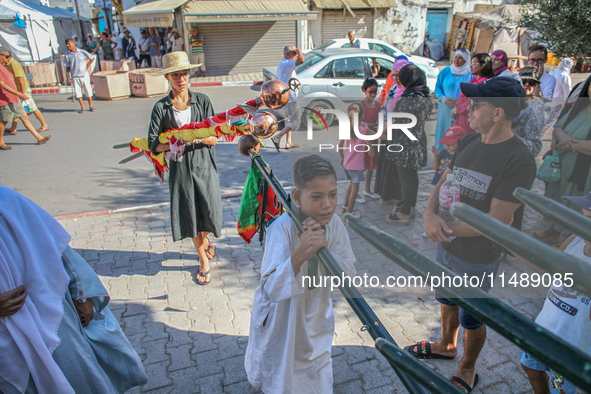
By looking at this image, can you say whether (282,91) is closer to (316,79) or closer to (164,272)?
(164,272)

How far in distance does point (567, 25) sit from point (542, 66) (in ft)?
13.0

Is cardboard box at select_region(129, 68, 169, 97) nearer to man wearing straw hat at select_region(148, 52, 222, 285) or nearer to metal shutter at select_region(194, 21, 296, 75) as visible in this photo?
metal shutter at select_region(194, 21, 296, 75)

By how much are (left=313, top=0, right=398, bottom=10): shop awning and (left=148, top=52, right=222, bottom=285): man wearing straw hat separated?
16860mm

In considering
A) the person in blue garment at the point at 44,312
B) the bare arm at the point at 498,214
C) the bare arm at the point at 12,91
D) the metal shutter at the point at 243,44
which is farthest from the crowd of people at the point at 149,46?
the bare arm at the point at 498,214

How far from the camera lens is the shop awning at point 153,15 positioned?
16.4 m

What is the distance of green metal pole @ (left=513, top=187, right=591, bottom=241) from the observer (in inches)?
27.3

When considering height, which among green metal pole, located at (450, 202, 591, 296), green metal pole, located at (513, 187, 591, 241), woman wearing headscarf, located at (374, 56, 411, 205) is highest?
green metal pole, located at (450, 202, 591, 296)

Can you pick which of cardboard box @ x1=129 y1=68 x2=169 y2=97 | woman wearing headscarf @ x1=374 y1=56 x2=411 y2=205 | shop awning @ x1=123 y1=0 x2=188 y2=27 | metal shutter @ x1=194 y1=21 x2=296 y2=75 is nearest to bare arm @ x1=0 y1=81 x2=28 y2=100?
cardboard box @ x1=129 y1=68 x2=169 y2=97

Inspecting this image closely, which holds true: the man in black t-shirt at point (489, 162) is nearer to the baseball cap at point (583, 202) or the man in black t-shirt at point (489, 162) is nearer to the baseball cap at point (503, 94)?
the baseball cap at point (503, 94)

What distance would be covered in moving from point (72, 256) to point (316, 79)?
25.8 ft

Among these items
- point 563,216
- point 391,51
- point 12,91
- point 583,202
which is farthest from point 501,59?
point 12,91

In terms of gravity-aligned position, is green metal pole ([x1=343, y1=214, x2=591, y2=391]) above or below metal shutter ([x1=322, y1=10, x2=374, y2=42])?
below

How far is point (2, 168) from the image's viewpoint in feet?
23.2

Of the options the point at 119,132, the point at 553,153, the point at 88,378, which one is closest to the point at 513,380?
the point at 553,153
